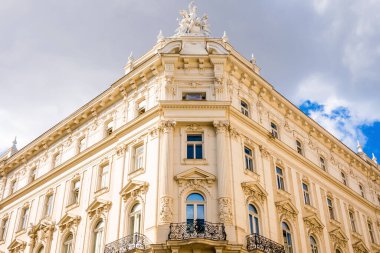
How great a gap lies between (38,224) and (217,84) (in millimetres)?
16373

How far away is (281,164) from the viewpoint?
106ft

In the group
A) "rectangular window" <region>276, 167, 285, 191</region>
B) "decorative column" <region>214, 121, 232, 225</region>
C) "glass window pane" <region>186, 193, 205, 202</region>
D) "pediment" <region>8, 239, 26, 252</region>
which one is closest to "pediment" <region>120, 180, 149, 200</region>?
"glass window pane" <region>186, 193, 205, 202</region>

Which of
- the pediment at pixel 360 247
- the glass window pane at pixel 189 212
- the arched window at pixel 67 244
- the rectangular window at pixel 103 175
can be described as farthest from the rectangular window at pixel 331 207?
the arched window at pixel 67 244

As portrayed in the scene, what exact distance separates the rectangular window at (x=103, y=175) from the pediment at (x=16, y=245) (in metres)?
8.24

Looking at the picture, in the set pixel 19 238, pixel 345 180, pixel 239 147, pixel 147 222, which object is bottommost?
pixel 147 222

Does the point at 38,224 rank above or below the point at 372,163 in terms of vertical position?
below

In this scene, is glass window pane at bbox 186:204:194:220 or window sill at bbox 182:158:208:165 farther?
window sill at bbox 182:158:208:165

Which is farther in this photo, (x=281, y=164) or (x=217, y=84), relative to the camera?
(x=281, y=164)

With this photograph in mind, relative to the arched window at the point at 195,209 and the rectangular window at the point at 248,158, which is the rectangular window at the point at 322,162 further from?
the arched window at the point at 195,209

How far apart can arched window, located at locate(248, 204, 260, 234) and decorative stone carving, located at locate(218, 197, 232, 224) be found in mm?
2098

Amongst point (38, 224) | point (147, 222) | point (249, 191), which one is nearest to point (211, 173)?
point (249, 191)

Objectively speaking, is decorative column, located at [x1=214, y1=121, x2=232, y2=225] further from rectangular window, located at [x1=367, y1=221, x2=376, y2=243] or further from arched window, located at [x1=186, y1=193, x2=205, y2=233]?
rectangular window, located at [x1=367, y1=221, x2=376, y2=243]

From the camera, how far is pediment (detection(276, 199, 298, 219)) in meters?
29.1

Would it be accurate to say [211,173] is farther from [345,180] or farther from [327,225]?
[345,180]
